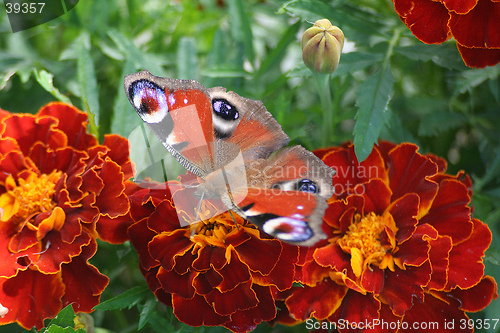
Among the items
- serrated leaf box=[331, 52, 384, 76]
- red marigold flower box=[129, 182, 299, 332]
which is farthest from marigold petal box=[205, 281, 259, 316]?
serrated leaf box=[331, 52, 384, 76]

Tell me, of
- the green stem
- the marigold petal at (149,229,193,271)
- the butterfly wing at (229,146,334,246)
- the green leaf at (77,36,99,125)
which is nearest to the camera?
the butterfly wing at (229,146,334,246)

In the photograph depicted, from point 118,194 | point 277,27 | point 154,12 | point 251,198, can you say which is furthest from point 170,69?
point 251,198

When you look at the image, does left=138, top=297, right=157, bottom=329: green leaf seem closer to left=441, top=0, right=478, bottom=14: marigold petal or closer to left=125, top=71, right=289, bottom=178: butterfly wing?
left=125, top=71, right=289, bottom=178: butterfly wing

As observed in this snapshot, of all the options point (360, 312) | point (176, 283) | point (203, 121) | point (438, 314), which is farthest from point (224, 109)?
point (438, 314)

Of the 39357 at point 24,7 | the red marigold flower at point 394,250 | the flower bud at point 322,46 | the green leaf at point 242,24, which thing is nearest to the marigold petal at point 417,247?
the red marigold flower at point 394,250

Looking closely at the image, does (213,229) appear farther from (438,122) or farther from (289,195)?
(438,122)

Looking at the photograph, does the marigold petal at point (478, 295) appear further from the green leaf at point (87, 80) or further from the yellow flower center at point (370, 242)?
the green leaf at point (87, 80)
